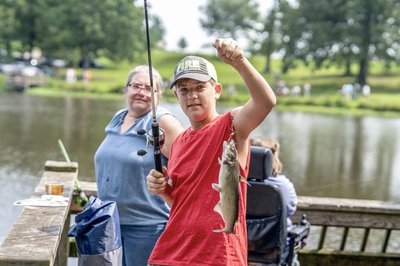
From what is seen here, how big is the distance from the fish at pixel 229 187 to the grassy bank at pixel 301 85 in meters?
30.9

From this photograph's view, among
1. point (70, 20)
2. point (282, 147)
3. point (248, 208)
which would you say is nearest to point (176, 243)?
point (248, 208)

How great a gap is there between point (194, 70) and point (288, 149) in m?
17.1

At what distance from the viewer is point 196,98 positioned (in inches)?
131

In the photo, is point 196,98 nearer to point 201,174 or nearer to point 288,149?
point 201,174

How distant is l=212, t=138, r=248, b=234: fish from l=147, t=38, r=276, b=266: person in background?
0.08m

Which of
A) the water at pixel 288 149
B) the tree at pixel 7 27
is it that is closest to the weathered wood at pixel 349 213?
the water at pixel 288 149

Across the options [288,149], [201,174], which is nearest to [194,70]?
[201,174]

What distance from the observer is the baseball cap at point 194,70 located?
10.8ft

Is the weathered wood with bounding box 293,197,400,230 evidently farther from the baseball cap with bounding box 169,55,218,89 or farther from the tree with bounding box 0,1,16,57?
the tree with bounding box 0,1,16,57

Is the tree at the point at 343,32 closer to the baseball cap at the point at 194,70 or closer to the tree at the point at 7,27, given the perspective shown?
the tree at the point at 7,27

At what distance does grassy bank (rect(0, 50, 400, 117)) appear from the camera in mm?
41188

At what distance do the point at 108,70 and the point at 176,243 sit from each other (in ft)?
229

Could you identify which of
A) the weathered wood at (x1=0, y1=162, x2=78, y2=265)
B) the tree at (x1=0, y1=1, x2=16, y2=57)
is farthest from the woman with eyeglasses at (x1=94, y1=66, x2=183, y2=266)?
the tree at (x1=0, y1=1, x2=16, y2=57)

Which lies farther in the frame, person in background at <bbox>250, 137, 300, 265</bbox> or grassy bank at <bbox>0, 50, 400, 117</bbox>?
grassy bank at <bbox>0, 50, 400, 117</bbox>
